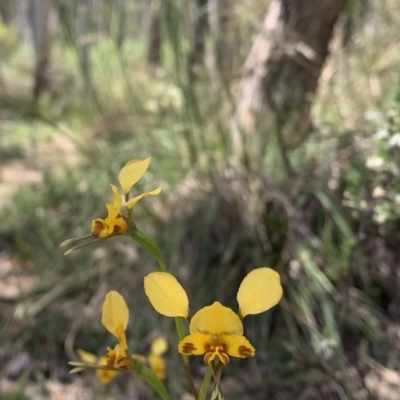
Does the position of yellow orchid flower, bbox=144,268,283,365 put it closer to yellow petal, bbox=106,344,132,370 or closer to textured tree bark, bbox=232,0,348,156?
yellow petal, bbox=106,344,132,370

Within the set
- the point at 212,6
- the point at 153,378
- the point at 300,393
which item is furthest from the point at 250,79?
the point at 153,378

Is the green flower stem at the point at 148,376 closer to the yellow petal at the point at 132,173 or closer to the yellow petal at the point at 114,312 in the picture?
the yellow petal at the point at 114,312

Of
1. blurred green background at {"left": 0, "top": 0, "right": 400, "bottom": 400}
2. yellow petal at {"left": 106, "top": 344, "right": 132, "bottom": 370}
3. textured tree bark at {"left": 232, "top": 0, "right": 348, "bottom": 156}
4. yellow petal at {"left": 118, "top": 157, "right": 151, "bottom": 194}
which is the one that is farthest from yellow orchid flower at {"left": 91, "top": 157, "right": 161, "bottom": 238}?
textured tree bark at {"left": 232, "top": 0, "right": 348, "bottom": 156}

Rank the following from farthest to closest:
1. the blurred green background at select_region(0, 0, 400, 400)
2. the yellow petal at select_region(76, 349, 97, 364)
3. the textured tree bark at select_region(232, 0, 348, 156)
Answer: the textured tree bark at select_region(232, 0, 348, 156) → the blurred green background at select_region(0, 0, 400, 400) → the yellow petal at select_region(76, 349, 97, 364)

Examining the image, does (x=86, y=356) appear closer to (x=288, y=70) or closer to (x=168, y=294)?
(x=168, y=294)

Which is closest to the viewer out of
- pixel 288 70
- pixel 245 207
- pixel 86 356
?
pixel 86 356

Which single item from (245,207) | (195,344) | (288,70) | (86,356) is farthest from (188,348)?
(288,70)

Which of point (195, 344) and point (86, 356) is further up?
point (195, 344)

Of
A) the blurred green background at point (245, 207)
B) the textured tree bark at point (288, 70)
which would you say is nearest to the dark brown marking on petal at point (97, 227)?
the blurred green background at point (245, 207)

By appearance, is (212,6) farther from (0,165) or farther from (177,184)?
(0,165)
